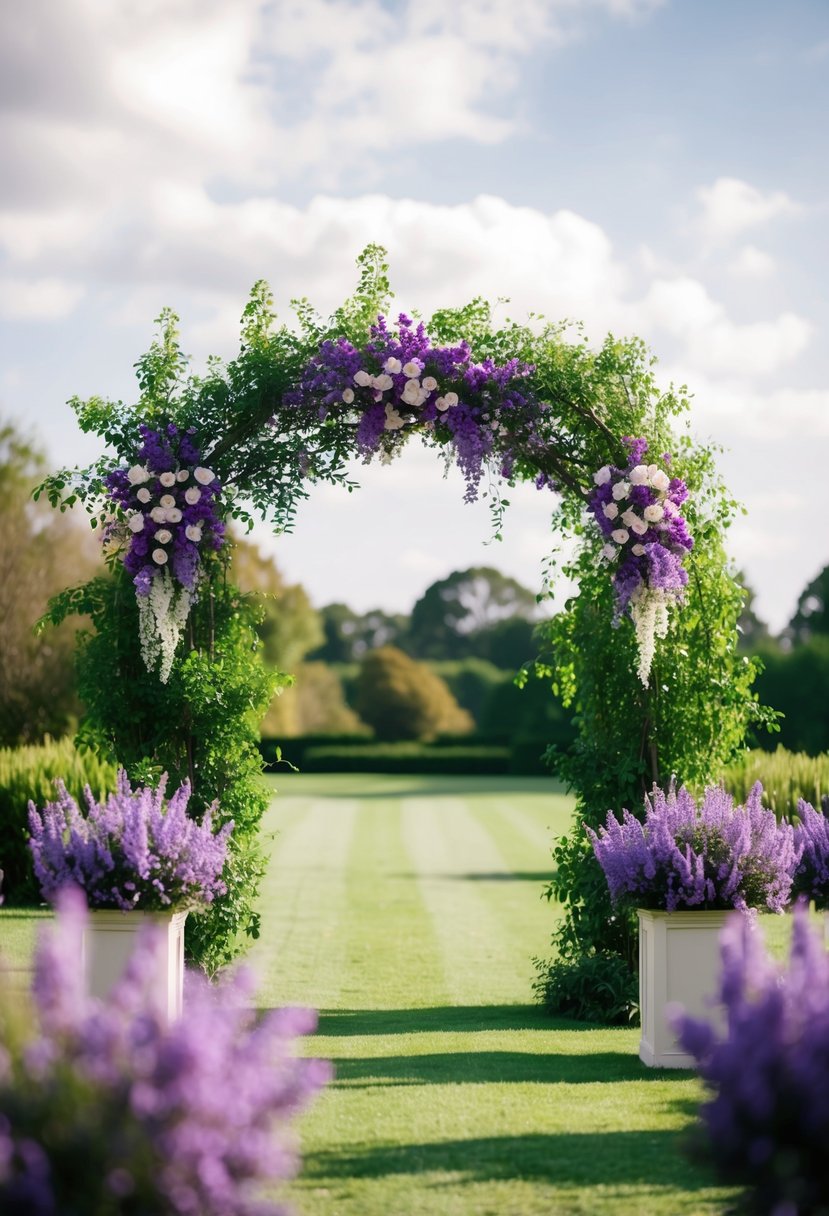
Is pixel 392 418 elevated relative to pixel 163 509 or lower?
elevated

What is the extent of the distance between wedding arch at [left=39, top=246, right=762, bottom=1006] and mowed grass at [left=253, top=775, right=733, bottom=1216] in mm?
1288

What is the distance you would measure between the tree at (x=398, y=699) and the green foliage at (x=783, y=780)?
A: 42144 mm

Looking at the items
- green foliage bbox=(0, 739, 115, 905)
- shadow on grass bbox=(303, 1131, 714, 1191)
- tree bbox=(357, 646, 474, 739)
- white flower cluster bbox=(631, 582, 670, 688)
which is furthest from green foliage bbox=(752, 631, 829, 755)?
shadow on grass bbox=(303, 1131, 714, 1191)

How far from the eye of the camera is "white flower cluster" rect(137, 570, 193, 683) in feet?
26.2

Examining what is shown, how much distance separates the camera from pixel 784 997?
3576 millimetres

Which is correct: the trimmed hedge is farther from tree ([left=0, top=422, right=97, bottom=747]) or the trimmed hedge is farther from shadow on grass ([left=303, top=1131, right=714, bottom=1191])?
shadow on grass ([left=303, top=1131, right=714, bottom=1191])

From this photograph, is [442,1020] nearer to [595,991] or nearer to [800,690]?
[595,991]

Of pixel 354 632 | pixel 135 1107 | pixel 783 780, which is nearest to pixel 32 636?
pixel 783 780

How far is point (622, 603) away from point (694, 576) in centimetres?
84

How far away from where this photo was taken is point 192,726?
27.7 ft

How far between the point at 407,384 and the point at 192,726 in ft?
8.31

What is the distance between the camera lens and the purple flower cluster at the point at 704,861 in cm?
659

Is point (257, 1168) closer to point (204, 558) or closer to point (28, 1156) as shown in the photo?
point (28, 1156)

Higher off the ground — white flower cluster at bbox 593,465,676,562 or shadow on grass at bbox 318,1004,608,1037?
white flower cluster at bbox 593,465,676,562
